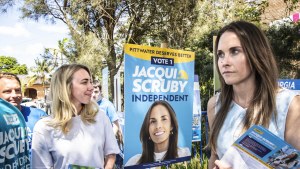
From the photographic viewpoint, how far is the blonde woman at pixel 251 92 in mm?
1596

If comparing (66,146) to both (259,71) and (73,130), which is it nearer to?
(73,130)

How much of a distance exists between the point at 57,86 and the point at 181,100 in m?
1.73

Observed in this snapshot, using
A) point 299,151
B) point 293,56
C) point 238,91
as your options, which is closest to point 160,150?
point 238,91

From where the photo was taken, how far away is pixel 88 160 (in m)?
2.52

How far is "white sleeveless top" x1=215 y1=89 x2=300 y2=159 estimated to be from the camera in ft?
5.24

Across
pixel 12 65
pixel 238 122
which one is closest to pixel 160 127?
pixel 238 122

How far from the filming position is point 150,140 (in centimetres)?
368

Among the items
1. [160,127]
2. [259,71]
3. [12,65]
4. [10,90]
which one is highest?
[12,65]

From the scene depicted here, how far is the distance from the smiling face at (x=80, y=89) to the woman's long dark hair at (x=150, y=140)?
3.41 feet

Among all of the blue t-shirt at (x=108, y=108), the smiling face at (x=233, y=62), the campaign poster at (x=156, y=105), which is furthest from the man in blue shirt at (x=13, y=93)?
the smiling face at (x=233, y=62)

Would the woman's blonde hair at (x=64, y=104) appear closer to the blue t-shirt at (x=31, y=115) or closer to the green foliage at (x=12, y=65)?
the blue t-shirt at (x=31, y=115)

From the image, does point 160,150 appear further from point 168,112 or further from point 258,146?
point 258,146

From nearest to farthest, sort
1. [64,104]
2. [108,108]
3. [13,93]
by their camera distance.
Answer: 1. [64,104]
2. [13,93]
3. [108,108]

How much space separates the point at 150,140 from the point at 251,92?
6.86 ft
